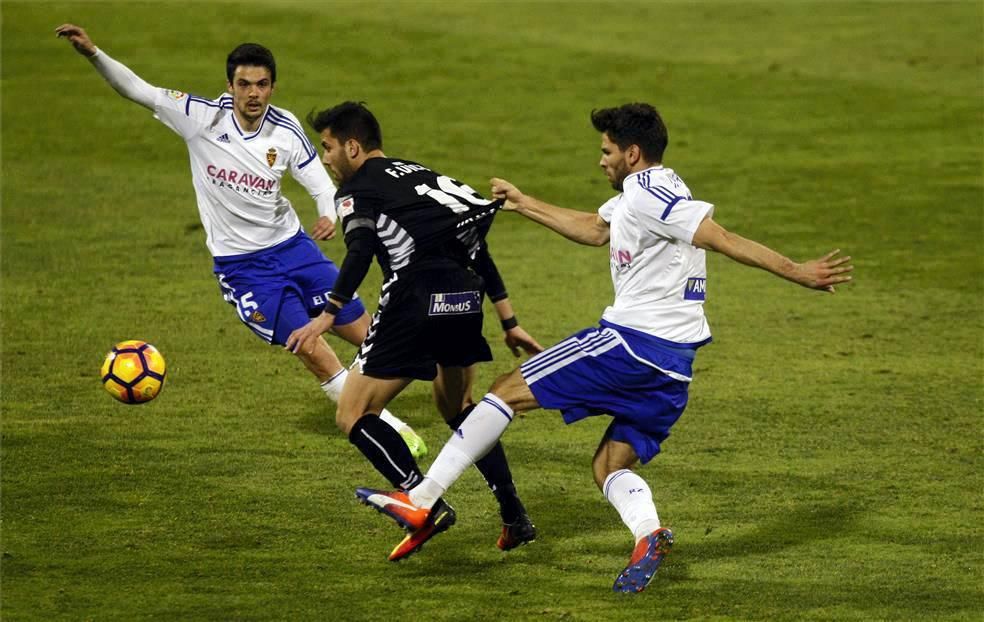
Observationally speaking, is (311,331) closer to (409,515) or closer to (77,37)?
(409,515)

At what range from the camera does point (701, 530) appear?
7598 mm

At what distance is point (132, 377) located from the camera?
8625 millimetres

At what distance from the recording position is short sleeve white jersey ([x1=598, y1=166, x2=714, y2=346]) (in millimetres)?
6672

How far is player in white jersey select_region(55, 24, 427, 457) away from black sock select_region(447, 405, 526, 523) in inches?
63.7

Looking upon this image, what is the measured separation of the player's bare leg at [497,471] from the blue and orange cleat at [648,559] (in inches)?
31.1

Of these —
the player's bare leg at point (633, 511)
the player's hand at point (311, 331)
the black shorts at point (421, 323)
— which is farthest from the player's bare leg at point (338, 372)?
the player's bare leg at point (633, 511)

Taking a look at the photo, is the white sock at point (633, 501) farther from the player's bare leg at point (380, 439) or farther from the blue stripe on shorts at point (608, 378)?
the player's bare leg at point (380, 439)

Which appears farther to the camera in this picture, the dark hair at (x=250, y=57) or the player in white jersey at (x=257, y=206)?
the player in white jersey at (x=257, y=206)

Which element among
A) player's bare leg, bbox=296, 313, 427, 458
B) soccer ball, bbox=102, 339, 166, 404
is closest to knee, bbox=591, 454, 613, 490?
player's bare leg, bbox=296, 313, 427, 458

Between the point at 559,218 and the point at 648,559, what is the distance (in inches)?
67.8

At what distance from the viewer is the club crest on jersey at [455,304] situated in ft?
23.4

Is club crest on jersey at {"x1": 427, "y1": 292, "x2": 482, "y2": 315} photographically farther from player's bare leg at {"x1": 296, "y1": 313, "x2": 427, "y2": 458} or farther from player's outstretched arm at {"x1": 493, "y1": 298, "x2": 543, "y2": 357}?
player's bare leg at {"x1": 296, "y1": 313, "x2": 427, "y2": 458}

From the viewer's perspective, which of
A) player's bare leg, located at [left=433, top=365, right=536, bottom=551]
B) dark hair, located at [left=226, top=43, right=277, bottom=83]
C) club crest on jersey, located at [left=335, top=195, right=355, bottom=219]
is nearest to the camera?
club crest on jersey, located at [left=335, top=195, right=355, bottom=219]

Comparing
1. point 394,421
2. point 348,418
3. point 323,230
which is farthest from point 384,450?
point 323,230
